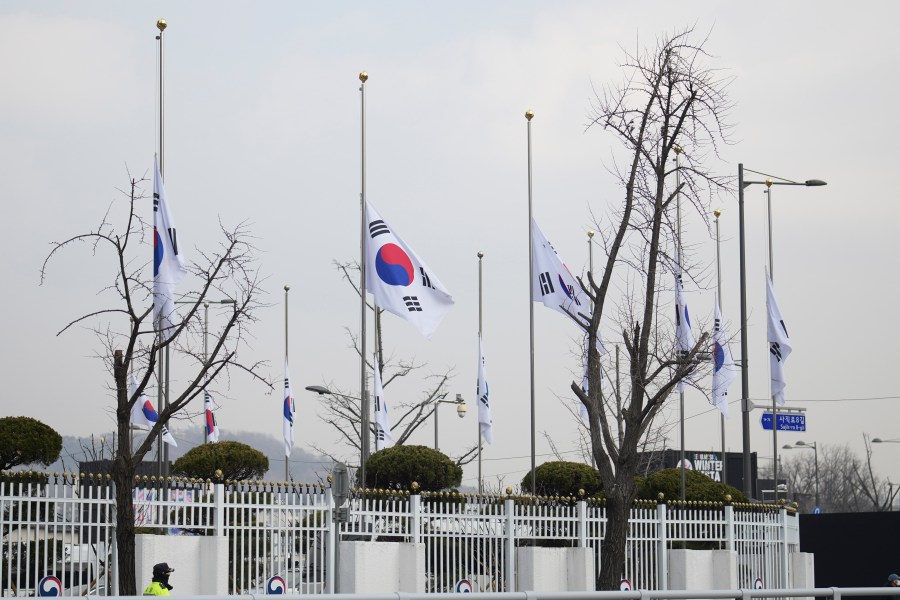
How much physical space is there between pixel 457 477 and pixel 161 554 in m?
6.28

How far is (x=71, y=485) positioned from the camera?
17.2 meters

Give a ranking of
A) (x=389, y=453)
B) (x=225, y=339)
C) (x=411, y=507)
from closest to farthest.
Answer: (x=225, y=339) → (x=411, y=507) → (x=389, y=453)

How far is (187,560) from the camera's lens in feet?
58.6

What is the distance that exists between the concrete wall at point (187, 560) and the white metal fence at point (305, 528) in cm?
25

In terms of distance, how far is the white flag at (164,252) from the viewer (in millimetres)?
20031

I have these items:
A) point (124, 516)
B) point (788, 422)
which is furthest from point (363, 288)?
point (788, 422)

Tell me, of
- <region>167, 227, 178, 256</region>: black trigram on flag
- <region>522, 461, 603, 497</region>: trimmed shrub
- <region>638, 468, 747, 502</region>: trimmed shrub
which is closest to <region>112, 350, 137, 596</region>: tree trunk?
<region>167, 227, 178, 256</region>: black trigram on flag

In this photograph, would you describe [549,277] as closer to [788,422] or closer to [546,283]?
[546,283]

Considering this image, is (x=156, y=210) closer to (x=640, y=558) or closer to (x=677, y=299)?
(x=640, y=558)

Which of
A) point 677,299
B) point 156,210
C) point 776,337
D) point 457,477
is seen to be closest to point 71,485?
point 156,210

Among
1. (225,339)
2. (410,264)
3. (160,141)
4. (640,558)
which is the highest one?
(160,141)

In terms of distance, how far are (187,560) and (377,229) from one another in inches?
309

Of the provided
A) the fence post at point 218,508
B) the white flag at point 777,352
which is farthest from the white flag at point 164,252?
the white flag at point 777,352

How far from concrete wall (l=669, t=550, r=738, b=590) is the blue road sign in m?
14.2
